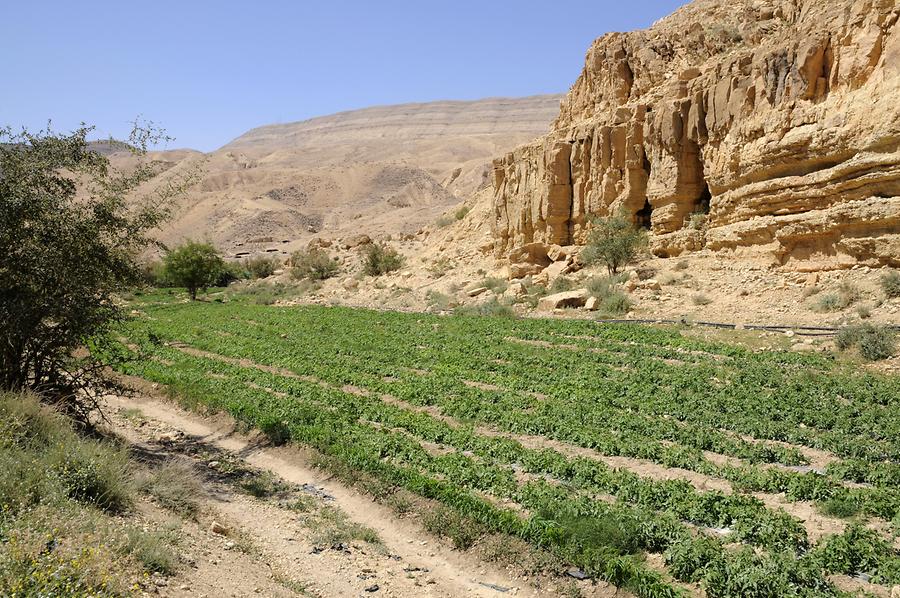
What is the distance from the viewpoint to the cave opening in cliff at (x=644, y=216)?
3422 cm

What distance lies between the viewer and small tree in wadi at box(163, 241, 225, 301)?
46.6m

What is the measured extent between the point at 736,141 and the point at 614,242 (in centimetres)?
703

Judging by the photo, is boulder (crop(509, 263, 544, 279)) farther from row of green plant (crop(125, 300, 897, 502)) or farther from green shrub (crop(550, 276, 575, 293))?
row of green plant (crop(125, 300, 897, 502))

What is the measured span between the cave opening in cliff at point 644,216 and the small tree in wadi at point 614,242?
688mm

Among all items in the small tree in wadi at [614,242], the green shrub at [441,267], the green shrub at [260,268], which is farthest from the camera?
the green shrub at [260,268]

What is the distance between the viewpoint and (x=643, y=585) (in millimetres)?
6508

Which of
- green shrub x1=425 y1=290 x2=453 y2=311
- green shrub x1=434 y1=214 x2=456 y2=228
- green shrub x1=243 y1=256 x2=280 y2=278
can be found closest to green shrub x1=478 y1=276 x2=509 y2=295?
green shrub x1=425 y1=290 x2=453 y2=311

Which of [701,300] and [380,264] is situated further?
[380,264]

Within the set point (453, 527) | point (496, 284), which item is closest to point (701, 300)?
point (496, 284)

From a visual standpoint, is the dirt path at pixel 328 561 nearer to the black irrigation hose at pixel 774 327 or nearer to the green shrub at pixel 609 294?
the black irrigation hose at pixel 774 327

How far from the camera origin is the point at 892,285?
19531 mm

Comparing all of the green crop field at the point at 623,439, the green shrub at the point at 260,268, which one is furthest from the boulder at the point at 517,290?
the green shrub at the point at 260,268

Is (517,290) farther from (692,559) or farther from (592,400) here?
(692,559)

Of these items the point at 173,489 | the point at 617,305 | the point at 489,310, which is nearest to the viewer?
the point at 173,489
